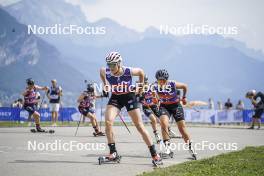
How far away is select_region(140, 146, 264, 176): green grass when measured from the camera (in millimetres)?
9062

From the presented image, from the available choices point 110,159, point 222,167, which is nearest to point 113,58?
point 110,159

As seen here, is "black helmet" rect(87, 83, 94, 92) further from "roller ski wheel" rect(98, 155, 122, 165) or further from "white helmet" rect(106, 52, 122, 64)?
"white helmet" rect(106, 52, 122, 64)

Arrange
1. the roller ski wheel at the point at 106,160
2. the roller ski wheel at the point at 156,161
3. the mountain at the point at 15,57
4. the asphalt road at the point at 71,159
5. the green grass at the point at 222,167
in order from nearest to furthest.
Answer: the green grass at the point at 222,167
the asphalt road at the point at 71,159
the roller ski wheel at the point at 156,161
the roller ski wheel at the point at 106,160
the mountain at the point at 15,57

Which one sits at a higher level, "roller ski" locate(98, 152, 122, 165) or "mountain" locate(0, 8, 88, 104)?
"mountain" locate(0, 8, 88, 104)

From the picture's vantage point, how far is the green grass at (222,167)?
357 inches

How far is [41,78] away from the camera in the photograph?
642ft

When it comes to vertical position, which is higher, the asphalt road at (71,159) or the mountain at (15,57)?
the mountain at (15,57)

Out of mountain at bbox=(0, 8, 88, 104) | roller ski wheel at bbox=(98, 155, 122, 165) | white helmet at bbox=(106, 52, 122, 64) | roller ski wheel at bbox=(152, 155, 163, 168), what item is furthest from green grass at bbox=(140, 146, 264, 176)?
mountain at bbox=(0, 8, 88, 104)

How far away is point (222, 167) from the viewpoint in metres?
9.88

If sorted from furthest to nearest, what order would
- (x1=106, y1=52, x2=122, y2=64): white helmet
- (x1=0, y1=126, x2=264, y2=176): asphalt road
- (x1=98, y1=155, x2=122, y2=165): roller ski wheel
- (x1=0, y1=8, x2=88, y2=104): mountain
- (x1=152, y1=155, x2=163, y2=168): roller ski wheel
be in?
(x1=0, y1=8, x2=88, y2=104): mountain → (x1=98, y1=155, x2=122, y2=165): roller ski wheel → (x1=106, y1=52, x2=122, y2=64): white helmet → (x1=152, y1=155, x2=163, y2=168): roller ski wheel → (x1=0, y1=126, x2=264, y2=176): asphalt road

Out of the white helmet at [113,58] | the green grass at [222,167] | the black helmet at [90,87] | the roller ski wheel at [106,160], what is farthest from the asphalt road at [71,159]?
the black helmet at [90,87]

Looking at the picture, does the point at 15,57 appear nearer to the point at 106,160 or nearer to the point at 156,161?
the point at 106,160

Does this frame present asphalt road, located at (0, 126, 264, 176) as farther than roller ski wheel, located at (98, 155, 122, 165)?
No

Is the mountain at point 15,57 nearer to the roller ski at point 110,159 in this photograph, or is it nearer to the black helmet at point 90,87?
the black helmet at point 90,87
